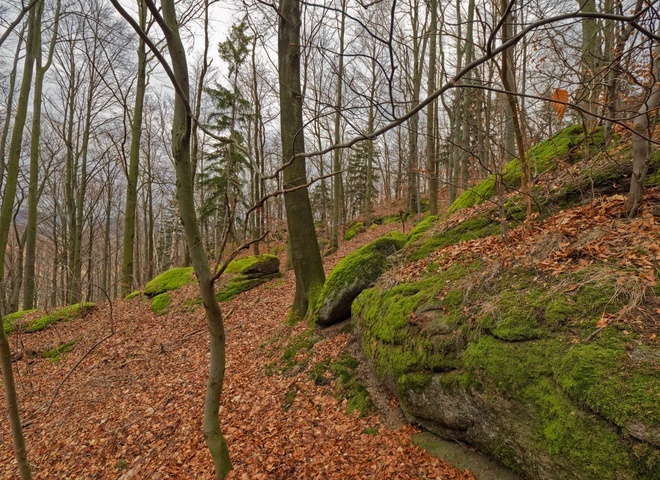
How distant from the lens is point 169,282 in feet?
37.8

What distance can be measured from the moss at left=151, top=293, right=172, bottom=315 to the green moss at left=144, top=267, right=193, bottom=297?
594 mm

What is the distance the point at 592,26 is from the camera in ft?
27.0

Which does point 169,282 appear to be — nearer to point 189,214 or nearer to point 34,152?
point 34,152

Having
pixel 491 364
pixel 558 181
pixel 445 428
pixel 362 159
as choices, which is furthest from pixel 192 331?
pixel 362 159

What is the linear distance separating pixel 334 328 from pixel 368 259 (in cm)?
129

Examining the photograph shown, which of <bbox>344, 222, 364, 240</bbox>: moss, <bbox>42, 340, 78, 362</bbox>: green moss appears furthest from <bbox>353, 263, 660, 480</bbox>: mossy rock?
<bbox>344, 222, 364, 240</bbox>: moss

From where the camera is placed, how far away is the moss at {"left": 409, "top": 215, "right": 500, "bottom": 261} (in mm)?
4828

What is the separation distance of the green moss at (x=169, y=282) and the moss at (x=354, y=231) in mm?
9406

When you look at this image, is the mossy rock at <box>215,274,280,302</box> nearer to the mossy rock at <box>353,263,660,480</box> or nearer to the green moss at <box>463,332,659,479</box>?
the mossy rock at <box>353,263,660,480</box>

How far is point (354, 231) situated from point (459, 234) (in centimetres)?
1425

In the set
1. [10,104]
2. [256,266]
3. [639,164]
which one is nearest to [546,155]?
[639,164]

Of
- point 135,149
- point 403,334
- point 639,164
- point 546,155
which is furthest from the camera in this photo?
point 135,149

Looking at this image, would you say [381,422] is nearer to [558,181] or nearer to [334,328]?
[334,328]

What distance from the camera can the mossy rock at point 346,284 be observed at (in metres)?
5.39
